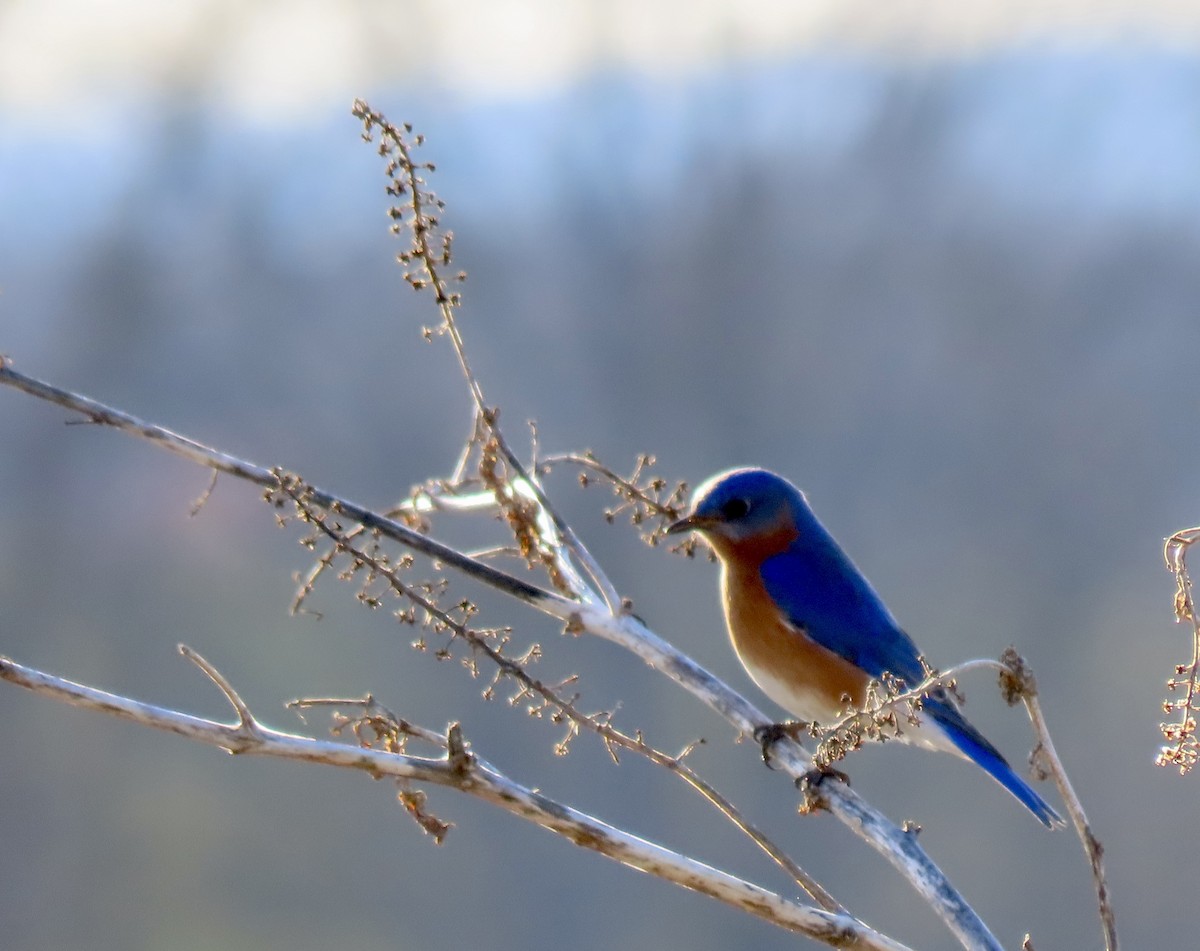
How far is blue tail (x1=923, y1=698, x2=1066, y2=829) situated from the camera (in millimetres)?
3555

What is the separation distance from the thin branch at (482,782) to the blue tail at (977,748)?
2065 mm

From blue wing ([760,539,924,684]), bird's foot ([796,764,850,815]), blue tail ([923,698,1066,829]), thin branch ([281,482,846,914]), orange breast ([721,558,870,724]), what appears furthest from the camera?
blue wing ([760,539,924,684])

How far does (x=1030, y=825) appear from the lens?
1423cm

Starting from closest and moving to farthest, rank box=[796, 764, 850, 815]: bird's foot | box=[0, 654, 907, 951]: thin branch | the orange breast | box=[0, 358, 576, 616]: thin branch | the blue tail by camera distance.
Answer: box=[0, 654, 907, 951]: thin branch → box=[0, 358, 576, 616]: thin branch → box=[796, 764, 850, 815]: bird's foot → the blue tail → the orange breast

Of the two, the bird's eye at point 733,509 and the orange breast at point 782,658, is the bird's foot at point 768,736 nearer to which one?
the orange breast at point 782,658

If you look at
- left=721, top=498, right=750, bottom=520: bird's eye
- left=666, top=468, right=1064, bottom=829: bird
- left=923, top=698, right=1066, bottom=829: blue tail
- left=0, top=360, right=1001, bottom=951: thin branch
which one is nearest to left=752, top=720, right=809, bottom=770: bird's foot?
left=0, top=360, right=1001, bottom=951: thin branch

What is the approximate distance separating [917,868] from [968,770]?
1308 cm

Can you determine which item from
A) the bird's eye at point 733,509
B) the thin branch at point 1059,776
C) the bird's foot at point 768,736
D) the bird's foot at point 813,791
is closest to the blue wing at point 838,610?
the bird's eye at point 733,509

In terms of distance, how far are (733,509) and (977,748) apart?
89cm

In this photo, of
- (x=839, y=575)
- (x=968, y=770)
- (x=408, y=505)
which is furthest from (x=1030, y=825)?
(x=408, y=505)

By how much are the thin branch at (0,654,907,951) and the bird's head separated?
2392 millimetres

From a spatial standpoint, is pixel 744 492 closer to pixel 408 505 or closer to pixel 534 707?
pixel 408 505

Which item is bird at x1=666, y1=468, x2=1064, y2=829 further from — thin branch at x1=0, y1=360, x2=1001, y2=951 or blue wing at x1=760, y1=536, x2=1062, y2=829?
thin branch at x1=0, y1=360, x2=1001, y2=951

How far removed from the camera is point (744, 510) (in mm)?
4020
